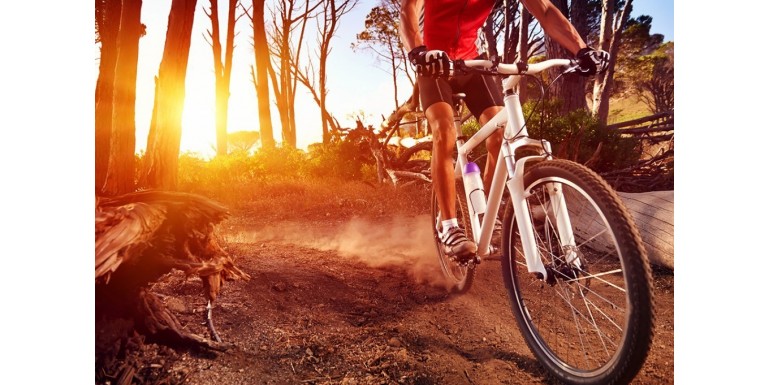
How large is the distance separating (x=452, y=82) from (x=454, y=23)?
0.30m

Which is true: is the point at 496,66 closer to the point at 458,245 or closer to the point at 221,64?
the point at 458,245

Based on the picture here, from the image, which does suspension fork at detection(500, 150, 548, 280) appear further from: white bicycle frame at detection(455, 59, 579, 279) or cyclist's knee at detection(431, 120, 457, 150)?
cyclist's knee at detection(431, 120, 457, 150)

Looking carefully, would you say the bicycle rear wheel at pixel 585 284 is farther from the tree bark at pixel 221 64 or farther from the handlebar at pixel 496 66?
the tree bark at pixel 221 64

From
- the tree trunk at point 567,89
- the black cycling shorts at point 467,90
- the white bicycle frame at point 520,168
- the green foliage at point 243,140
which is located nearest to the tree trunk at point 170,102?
the green foliage at point 243,140

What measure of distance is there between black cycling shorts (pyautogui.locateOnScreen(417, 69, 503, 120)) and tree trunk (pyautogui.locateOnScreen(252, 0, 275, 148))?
34.2 inches

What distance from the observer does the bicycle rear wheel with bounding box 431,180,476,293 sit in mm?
2457

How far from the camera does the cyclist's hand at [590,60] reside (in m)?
1.70

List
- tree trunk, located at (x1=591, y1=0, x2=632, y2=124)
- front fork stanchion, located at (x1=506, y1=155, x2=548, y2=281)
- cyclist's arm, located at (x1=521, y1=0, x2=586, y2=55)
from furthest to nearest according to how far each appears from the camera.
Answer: tree trunk, located at (x1=591, y1=0, x2=632, y2=124), cyclist's arm, located at (x1=521, y1=0, x2=586, y2=55), front fork stanchion, located at (x1=506, y1=155, x2=548, y2=281)

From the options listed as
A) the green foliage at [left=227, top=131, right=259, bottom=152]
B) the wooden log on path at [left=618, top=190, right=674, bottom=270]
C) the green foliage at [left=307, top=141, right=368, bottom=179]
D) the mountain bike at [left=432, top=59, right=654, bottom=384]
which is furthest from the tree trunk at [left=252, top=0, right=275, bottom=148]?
the wooden log on path at [left=618, top=190, right=674, bottom=270]

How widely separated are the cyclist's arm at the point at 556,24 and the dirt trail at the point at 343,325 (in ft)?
3.83

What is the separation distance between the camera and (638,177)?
2.55m

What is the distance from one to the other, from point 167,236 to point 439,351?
1195 millimetres

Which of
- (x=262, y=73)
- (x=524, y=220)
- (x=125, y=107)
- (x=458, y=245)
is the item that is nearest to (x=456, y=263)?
(x=458, y=245)
